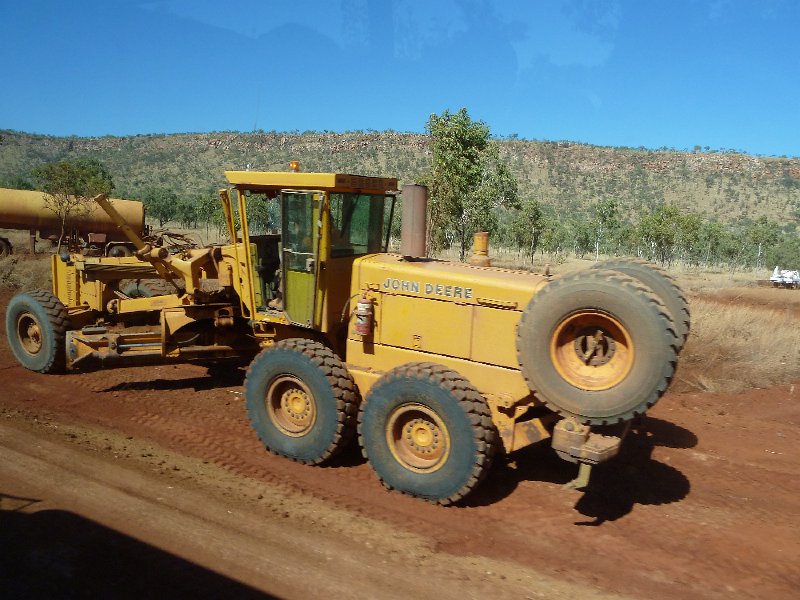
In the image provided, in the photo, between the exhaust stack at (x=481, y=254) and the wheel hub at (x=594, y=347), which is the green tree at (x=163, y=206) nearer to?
the exhaust stack at (x=481, y=254)

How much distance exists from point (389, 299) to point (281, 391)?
1542mm

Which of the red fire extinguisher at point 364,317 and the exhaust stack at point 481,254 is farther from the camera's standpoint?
the exhaust stack at point 481,254

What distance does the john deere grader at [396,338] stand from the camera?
16.5ft

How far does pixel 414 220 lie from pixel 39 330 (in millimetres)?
6033

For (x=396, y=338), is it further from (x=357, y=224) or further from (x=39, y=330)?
(x=39, y=330)

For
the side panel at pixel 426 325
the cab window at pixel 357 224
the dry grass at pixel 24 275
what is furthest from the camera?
the dry grass at pixel 24 275

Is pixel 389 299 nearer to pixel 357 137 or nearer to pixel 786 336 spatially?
pixel 786 336

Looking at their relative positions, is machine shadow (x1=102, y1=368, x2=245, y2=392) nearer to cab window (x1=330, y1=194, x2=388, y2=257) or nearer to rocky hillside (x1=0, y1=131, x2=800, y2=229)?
cab window (x1=330, y1=194, x2=388, y2=257)

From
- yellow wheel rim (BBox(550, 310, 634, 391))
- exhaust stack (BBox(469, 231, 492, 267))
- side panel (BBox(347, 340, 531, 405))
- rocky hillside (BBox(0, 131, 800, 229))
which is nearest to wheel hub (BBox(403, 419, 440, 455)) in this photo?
side panel (BBox(347, 340, 531, 405))

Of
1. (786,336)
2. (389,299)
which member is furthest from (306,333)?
(786,336)

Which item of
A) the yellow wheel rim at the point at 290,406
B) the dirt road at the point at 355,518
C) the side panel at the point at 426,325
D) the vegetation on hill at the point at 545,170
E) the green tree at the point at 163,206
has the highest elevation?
the vegetation on hill at the point at 545,170

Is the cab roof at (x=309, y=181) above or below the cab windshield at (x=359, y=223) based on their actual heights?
above

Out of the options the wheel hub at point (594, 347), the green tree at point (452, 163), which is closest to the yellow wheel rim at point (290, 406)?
the wheel hub at point (594, 347)

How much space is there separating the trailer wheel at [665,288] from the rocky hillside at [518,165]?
59.9 m
